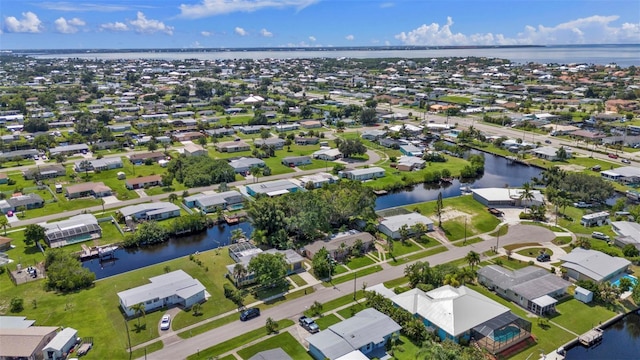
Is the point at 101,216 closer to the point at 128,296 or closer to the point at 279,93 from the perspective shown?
the point at 128,296

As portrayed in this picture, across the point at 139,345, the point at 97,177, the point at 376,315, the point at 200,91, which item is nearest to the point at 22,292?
the point at 139,345

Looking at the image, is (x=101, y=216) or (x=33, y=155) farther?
(x=33, y=155)

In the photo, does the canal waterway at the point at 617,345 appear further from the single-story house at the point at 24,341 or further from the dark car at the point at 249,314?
the single-story house at the point at 24,341

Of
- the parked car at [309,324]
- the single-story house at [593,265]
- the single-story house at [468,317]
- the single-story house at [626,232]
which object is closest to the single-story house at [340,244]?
the single-story house at [468,317]

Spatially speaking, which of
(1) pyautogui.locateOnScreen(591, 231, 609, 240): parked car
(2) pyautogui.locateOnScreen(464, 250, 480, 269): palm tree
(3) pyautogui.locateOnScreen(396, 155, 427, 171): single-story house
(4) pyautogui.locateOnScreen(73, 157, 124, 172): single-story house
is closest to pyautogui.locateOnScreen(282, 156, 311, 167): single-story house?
(3) pyautogui.locateOnScreen(396, 155, 427, 171): single-story house

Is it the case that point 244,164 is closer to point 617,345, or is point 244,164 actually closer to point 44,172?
point 44,172

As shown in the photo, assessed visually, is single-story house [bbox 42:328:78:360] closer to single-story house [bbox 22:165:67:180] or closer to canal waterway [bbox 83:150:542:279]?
canal waterway [bbox 83:150:542:279]

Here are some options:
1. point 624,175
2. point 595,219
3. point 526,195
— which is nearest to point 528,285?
point 526,195
